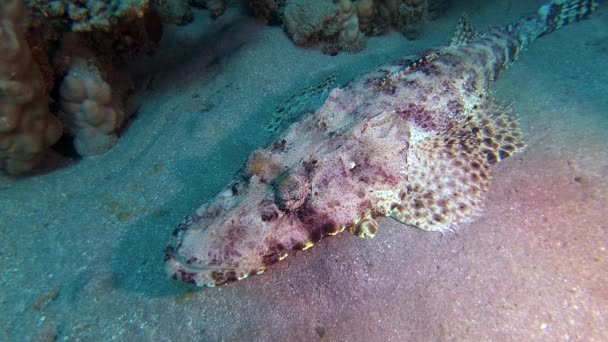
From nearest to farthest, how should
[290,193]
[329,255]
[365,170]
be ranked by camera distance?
1. [290,193]
2. [329,255]
3. [365,170]

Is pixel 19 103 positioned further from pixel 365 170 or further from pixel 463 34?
pixel 463 34

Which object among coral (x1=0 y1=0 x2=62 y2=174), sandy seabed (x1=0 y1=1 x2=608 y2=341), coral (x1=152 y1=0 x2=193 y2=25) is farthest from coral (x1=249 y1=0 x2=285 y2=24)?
coral (x1=0 y1=0 x2=62 y2=174)

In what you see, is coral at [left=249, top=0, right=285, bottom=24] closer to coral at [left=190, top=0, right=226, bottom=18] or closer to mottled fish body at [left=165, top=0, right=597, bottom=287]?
coral at [left=190, top=0, right=226, bottom=18]

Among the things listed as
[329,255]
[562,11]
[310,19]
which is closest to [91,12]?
[310,19]

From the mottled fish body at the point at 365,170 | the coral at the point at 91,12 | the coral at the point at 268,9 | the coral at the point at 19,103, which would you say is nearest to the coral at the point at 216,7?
the coral at the point at 268,9

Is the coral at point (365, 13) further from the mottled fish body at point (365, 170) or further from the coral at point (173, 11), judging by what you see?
the coral at point (173, 11)

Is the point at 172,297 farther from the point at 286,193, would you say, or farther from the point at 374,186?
the point at 374,186

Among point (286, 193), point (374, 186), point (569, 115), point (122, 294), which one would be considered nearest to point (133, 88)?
point (122, 294)
